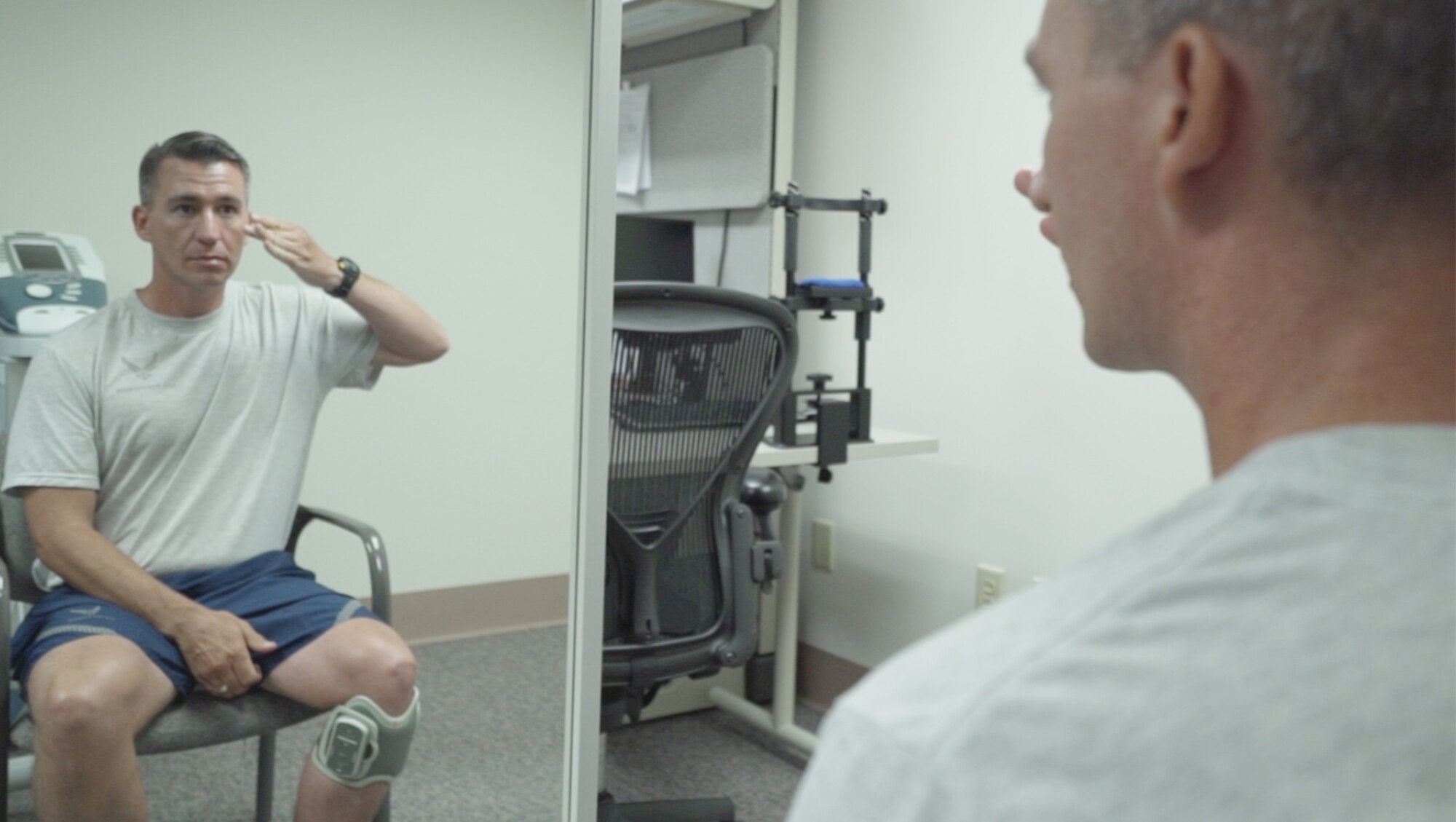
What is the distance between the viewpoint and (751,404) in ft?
5.86

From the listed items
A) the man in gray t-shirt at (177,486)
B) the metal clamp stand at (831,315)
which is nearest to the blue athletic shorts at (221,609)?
the man in gray t-shirt at (177,486)

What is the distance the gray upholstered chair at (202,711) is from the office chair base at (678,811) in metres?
0.52

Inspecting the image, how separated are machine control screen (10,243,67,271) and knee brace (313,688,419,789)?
576 mm

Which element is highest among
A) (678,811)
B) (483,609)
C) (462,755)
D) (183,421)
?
(183,421)

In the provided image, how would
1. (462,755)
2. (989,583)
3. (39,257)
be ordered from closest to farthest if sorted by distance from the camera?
(39,257) → (462,755) → (989,583)

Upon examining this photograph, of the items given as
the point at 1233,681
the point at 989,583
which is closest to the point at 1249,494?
the point at 1233,681

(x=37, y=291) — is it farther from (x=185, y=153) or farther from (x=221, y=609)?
(x=221, y=609)

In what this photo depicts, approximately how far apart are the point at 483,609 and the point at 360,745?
222 millimetres

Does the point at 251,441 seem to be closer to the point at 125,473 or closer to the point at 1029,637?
the point at 125,473

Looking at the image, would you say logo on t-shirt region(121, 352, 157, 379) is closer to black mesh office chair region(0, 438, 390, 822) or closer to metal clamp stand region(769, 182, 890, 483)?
black mesh office chair region(0, 438, 390, 822)

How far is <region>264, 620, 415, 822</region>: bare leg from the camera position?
1403mm

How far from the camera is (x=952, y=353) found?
89.6 inches

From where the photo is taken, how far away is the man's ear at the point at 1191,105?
1.16 ft

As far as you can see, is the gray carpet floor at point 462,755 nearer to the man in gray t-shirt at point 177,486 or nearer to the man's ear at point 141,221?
the man in gray t-shirt at point 177,486
